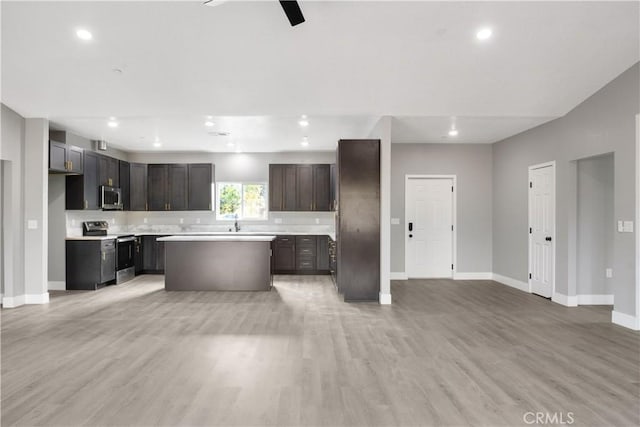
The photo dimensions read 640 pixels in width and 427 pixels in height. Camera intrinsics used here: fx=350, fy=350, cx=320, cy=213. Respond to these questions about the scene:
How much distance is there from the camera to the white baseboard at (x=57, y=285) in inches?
235

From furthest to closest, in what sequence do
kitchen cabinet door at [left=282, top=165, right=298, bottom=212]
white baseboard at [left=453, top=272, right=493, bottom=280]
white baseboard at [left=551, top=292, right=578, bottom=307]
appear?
kitchen cabinet door at [left=282, top=165, right=298, bottom=212] < white baseboard at [left=453, top=272, right=493, bottom=280] < white baseboard at [left=551, top=292, right=578, bottom=307]

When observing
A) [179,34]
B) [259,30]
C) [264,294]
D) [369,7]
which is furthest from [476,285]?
[179,34]

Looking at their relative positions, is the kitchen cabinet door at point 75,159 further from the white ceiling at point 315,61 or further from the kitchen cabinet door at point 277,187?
the kitchen cabinet door at point 277,187

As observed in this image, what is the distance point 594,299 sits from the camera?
5.07 metres

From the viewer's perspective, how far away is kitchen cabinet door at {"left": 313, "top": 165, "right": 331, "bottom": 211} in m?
7.83

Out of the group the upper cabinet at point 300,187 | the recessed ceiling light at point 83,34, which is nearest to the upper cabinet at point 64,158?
the recessed ceiling light at point 83,34

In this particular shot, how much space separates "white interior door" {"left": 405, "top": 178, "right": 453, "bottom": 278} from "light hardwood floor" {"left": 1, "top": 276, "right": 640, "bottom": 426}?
6.31 ft

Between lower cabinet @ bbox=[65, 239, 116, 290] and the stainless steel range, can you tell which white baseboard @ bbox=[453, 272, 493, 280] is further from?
lower cabinet @ bbox=[65, 239, 116, 290]

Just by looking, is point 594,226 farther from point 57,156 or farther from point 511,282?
point 57,156

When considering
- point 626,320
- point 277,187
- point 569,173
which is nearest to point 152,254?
point 277,187

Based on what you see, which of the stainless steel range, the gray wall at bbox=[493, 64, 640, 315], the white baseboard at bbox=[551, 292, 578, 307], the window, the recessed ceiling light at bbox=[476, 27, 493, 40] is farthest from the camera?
the window

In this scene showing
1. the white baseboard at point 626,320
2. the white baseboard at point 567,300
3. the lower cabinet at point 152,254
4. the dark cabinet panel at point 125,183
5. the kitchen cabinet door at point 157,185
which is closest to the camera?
the white baseboard at point 626,320

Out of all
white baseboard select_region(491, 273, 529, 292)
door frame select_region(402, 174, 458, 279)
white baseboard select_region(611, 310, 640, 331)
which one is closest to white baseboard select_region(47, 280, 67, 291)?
door frame select_region(402, 174, 458, 279)

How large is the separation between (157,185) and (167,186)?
22 centimetres
